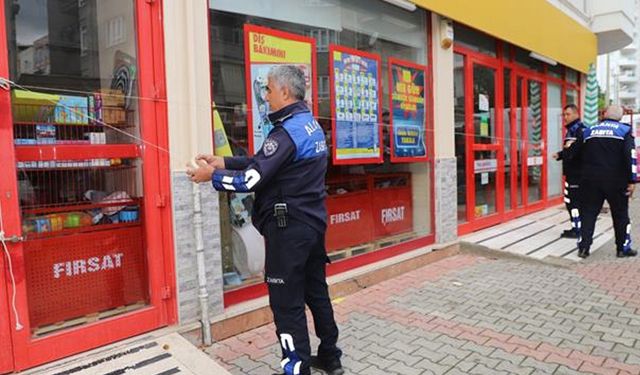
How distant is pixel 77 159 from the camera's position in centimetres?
332

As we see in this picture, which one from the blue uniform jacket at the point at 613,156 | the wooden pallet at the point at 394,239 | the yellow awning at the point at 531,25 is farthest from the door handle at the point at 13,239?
the blue uniform jacket at the point at 613,156

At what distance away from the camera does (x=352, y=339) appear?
3.96 metres

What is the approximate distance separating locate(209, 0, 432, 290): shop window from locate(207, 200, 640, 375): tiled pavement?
62 cm

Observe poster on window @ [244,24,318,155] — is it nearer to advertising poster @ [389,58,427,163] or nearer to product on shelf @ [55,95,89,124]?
product on shelf @ [55,95,89,124]

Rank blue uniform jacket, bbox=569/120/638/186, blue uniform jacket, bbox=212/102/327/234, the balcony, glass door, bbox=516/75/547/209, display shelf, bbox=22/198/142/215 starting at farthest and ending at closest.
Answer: the balcony → glass door, bbox=516/75/547/209 → blue uniform jacket, bbox=569/120/638/186 → display shelf, bbox=22/198/142/215 → blue uniform jacket, bbox=212/102/327/234

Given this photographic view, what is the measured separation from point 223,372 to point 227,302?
106 centimetres

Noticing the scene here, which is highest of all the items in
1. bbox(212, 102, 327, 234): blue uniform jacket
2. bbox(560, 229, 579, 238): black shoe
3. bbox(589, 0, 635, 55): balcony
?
bbox(589, 0, 635, 55): balcony

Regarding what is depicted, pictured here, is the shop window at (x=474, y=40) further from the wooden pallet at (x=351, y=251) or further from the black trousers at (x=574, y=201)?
the wooden pallet at (x=351, y=251)

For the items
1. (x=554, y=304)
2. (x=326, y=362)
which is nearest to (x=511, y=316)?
(x=554, y=304)

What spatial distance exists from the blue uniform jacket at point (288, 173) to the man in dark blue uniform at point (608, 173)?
4604 millimetres

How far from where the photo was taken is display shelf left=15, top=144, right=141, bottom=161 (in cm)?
311

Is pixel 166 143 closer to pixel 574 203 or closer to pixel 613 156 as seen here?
pixel 613 156

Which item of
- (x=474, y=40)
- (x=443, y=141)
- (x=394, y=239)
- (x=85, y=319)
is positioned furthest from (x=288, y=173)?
(x=474, y=40)

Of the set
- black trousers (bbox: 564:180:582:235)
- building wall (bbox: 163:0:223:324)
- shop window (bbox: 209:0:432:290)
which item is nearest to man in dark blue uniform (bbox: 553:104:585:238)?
black trousers (bbox: 564:180:582:235)
